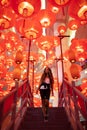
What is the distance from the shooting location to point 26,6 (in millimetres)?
4000

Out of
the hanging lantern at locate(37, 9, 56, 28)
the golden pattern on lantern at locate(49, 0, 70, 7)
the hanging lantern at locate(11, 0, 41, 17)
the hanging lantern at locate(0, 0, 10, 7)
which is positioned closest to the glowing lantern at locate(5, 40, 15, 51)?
the hanging lantern at locate(37, 9, 56, 28)

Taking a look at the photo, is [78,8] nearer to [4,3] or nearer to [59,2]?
[59,2]

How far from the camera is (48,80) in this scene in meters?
5.20

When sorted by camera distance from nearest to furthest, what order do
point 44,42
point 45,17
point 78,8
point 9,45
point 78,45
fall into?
point 78,8 → point 45,17 → point 44,42 → point 78,45 → point 9,45

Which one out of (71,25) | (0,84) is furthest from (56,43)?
(0,84)

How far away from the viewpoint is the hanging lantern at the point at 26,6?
391cm

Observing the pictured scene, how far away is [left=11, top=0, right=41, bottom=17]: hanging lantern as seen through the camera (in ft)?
12.8

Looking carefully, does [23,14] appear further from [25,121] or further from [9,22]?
[25,121]

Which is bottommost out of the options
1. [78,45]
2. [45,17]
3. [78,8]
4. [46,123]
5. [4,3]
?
[46,123]

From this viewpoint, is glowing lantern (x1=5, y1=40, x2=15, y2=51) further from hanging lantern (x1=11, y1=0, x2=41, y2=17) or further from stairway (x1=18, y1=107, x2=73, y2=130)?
hanging lantern (x1=11, y1=0, x2=41, y2=17)

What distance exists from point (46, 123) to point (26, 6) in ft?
8.14

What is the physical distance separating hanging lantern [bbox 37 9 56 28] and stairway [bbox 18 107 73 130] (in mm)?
2309

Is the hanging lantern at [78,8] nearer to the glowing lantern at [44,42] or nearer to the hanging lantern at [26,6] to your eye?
the hanging lantern at [26,6]

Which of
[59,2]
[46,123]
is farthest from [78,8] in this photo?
[46,123]
